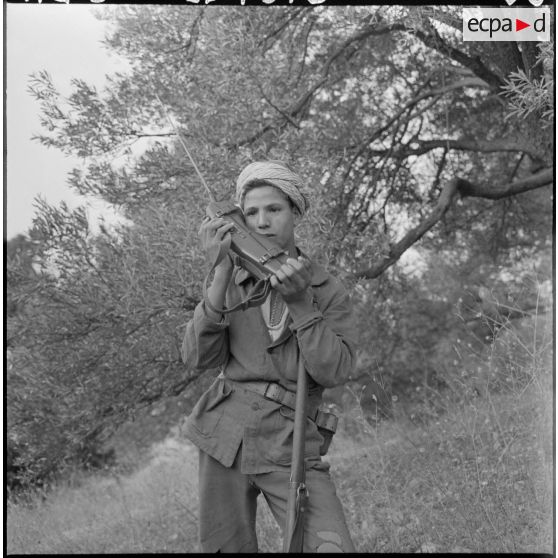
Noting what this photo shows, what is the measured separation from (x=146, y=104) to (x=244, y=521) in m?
3.28

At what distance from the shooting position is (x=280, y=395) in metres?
2.48

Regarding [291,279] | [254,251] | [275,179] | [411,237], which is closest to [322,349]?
[291,279]

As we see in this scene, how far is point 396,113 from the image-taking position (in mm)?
6336

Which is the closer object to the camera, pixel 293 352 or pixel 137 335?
pixel 293 352

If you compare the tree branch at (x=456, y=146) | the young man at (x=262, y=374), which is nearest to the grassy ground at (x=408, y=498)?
the young man at (x=262, y=374)

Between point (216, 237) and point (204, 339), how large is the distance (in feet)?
1.06

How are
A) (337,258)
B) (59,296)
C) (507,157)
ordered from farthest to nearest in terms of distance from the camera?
(507,157), (337,258), (59,296)

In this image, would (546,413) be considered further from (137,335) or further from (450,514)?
(137,335)

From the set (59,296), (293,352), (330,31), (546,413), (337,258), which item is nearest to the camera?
(293,352)

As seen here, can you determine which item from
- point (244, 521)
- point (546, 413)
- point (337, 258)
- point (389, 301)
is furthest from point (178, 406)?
point (244, 521)

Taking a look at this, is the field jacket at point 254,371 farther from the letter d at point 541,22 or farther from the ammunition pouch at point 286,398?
the letter d at point 541,22

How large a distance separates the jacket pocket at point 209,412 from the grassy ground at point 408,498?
5.01ft

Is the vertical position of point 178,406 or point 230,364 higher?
point 230,364

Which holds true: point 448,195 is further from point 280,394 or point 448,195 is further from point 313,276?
point 280,394
